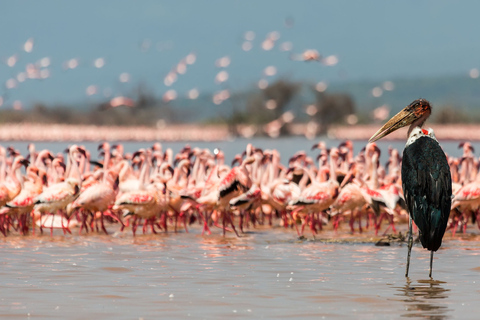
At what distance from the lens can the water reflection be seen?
8.20 metres

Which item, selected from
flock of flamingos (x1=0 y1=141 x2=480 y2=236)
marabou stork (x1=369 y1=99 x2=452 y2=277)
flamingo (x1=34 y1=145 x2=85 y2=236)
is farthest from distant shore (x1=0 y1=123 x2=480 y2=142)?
marabou stork (x1=369 y1=99 x2=452 y2=277)

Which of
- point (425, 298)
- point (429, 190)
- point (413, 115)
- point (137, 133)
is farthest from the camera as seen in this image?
point (137, 133)

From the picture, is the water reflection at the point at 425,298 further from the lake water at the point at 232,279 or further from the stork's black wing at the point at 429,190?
the stork's black wing at the point at 429,190

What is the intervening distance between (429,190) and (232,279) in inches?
88.1

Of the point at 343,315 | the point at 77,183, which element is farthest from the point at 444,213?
the point at 77,183

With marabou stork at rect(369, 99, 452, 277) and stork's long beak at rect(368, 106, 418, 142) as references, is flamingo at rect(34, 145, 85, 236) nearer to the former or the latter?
stork's long beak at rect(368, 106, 418, 142)

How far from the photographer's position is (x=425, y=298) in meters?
8.93

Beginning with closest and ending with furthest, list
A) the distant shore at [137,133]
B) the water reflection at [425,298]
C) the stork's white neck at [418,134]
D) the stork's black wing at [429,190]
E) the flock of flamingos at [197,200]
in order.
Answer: the water reflection at [425,298]
the stork's black wing at [429,190]
the stork's white neck at [418,134]
the flock of flamingos at [197,200]
the distant shore at [137,133]

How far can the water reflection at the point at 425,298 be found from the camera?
8.20 m

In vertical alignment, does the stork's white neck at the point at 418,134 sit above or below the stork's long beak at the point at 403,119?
below

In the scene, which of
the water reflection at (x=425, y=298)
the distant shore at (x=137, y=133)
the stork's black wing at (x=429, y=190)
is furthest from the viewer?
the distant shore at (x=137, y=133)

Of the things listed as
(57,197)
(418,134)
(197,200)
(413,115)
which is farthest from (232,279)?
(57,197)

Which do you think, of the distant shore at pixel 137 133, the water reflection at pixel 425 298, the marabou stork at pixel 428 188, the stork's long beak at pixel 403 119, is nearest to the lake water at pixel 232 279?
the water reflection at pixel 425 298

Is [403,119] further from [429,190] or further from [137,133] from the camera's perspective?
[137,133]
